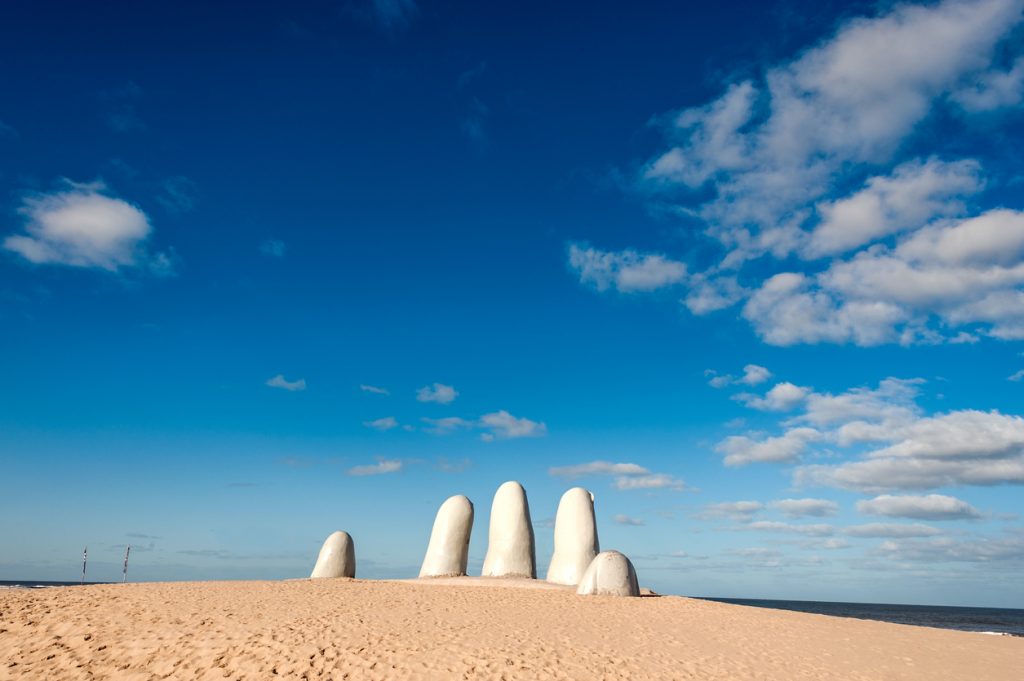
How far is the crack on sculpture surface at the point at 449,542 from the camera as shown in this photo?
24.1m

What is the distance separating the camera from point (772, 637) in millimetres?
15875

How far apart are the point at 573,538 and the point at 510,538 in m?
2.20

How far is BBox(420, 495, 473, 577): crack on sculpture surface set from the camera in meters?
24.1

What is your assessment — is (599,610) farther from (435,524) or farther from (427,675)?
(435,524)

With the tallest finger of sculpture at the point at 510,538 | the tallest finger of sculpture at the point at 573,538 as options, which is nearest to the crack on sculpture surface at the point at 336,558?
the tallest finger of sculpture at the point at 510,538

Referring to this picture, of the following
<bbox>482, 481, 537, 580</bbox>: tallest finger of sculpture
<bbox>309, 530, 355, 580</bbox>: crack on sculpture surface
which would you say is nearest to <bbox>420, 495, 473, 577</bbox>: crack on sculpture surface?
<bbox>482, 481, 537, 580</bbox>: tallest finger of sculpture

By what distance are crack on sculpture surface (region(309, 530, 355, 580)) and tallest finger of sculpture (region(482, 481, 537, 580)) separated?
15.8 ft

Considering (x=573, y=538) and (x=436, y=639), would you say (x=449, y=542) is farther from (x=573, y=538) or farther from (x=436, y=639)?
(x=436, y=639)

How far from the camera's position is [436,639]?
516 inches

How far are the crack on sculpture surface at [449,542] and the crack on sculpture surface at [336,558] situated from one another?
8.58ft

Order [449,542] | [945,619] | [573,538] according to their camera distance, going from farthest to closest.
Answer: [945,619] → [449,542] → [573,538]

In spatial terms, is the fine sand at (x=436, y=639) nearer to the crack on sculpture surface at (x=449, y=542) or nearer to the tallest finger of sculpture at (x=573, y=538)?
the tallest finger of sculpture at (x=573, y=538)

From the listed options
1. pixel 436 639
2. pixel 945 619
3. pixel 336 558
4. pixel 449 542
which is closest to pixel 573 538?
pixel 449 542

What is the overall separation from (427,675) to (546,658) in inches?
90.3
